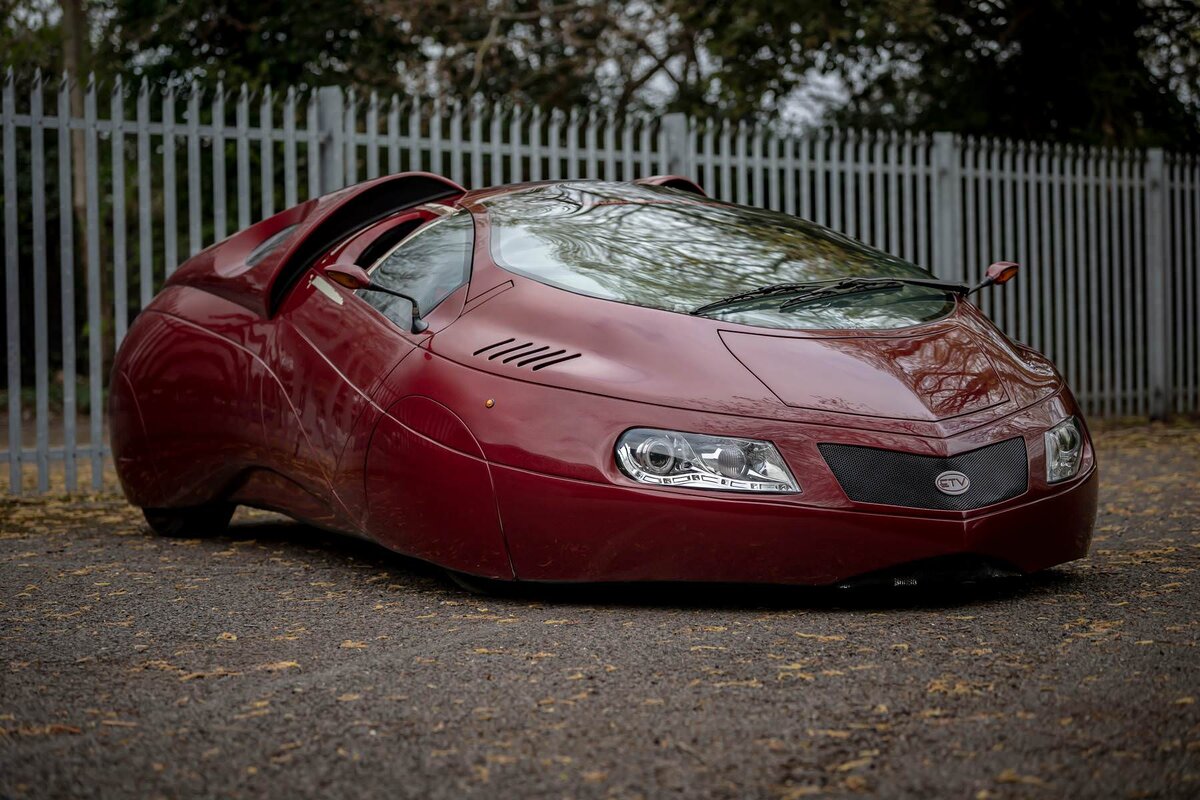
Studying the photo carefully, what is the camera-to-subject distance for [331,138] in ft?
26.9

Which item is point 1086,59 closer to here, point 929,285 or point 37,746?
point 929,285

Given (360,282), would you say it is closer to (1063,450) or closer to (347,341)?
(347,341)

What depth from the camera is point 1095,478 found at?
4.00 metres

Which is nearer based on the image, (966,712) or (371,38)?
(966,712)

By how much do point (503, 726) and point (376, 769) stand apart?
32 cm

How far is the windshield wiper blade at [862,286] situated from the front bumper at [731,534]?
0.80m

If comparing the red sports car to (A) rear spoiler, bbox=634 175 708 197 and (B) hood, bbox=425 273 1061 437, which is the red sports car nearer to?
(B) hood, bbox=425 273 1061 437


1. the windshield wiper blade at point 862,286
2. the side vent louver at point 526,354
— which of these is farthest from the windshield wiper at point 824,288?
the side vent louver at point 526,354

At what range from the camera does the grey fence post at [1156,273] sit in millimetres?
12031

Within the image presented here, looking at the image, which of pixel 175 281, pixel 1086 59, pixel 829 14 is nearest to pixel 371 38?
pixel 829 14

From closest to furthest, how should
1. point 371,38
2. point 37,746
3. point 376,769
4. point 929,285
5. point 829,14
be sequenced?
point 376,769 < point 37,746 < point 929,285 < point 829,14 < point 371,38

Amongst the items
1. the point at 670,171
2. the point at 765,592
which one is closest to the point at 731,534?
the point at 765,592

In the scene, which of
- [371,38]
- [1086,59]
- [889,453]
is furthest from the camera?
[371,38]

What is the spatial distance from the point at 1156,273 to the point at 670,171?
17.3 feet
